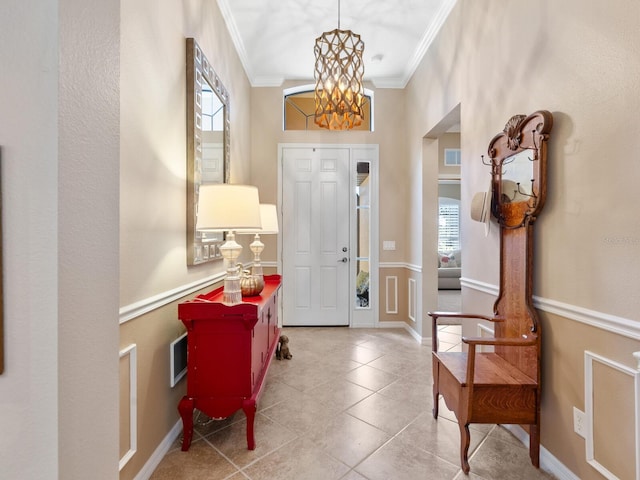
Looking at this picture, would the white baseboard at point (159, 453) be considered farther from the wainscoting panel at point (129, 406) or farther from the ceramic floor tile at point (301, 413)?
the ceramic floor tile at point (301, 413)

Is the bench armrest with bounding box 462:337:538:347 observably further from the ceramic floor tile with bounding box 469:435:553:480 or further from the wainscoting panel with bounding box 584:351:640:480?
the ceramic floor tile with bounding box 469:435:553:480

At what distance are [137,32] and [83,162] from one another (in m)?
1.19

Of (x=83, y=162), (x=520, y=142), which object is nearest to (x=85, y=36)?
(x=83, y=162)

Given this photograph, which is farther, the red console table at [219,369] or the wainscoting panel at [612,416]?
the red console table at [219,369]

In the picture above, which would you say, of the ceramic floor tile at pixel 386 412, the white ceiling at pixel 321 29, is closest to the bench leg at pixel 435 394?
the ceramic floor tile at pixel 386 412

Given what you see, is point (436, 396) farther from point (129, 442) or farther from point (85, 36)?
point (85, 36)

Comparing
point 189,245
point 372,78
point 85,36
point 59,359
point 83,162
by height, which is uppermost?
point 372,78

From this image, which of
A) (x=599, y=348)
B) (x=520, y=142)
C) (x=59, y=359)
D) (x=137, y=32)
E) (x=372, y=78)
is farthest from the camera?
(x=372, y=78)

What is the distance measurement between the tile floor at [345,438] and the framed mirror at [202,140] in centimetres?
115

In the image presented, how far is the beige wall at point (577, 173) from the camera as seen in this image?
1.32 metres

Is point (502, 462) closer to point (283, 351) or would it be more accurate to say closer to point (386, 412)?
point (386, 412)

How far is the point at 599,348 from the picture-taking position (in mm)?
1433

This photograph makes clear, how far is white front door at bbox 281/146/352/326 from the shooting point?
172 inches

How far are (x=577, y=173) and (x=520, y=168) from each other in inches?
15.2
